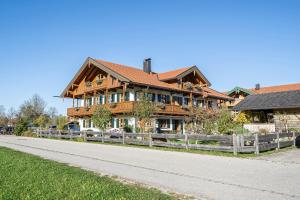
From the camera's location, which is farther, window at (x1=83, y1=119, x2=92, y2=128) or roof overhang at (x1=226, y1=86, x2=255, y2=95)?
roof overhang at (x1=226, y1=86, x2=255, y2=95)

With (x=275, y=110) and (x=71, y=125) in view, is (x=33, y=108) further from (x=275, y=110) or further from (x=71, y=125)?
(x=275, y=110)

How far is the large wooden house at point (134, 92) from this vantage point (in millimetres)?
31688

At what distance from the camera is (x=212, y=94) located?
41.7 metres

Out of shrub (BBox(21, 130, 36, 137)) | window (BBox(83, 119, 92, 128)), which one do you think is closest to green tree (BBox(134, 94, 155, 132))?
window (BBox(83, 119, 92, 128))

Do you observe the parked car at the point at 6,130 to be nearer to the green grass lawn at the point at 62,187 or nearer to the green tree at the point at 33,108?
the green tree at the point at 33,108

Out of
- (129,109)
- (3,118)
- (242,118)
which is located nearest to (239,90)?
(242,118)

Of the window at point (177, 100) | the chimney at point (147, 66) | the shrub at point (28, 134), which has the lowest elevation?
the shrub at point (28, 134)

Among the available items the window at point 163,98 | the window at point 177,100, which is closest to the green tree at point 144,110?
the window at point 163,98

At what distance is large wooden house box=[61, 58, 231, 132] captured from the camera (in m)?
31.7

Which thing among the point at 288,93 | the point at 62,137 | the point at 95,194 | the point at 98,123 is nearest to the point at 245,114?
the point at 288,93

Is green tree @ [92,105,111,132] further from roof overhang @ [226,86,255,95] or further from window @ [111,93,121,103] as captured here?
roof overhang @ [226,86,255,95]

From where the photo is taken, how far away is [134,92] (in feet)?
107

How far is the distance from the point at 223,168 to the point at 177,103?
2694 centimetres

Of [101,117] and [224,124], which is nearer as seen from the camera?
[224,124]
